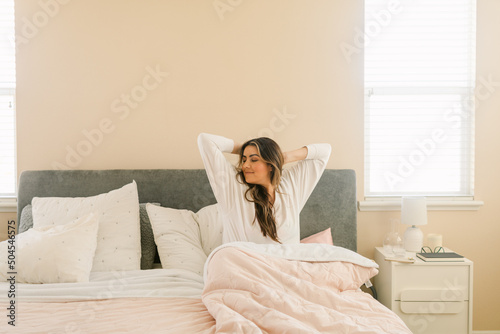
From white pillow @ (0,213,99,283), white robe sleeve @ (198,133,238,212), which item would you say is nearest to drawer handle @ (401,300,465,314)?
white robe sleeve @ (198,133,238,212)

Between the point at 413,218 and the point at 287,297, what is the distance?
138cm

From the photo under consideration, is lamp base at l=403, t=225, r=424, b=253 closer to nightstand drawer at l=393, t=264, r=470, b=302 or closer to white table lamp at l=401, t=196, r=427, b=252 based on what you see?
white table lamp at l=401, t=196, r=427, b=252

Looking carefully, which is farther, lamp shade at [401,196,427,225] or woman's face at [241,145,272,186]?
lamp shade at [401,196,427,225]

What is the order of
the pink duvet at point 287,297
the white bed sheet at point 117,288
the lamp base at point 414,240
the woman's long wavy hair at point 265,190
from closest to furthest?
1. the pink duvet at point 287,297
2. the white bed sheet at point 117,288
3. the woman's long wavy hair at point 265,190
4. the lamp base at point 414,240

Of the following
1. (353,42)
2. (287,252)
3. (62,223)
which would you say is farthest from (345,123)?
(62,223)

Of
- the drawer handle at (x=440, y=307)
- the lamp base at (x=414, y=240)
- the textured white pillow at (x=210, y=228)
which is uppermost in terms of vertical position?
the textured white pillow at (x=210, y=228)

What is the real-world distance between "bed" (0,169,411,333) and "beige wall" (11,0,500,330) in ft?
0.83

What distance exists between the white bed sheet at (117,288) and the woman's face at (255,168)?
591mm

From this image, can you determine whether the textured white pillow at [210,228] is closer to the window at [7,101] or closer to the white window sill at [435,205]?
the white window sill at [435,205]

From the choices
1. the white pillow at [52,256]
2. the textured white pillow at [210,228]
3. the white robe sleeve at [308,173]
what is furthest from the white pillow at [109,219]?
the white robe sleeve at [308,173]

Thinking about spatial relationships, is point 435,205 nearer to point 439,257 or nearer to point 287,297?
point 439,257

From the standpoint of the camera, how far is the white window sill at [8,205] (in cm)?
258

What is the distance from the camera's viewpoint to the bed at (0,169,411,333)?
131 cm

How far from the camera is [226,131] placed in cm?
258
